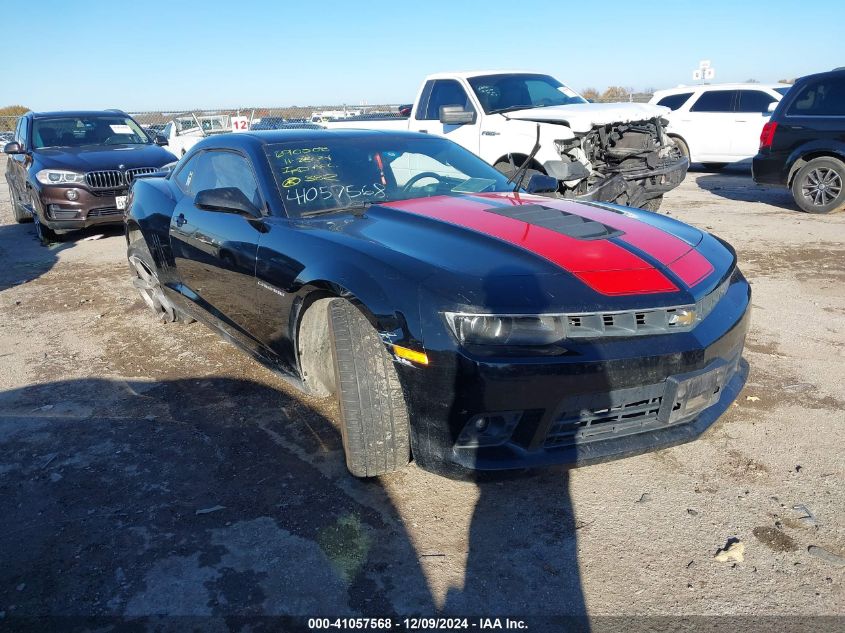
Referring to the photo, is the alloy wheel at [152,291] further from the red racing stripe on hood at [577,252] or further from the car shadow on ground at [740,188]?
the car shadow on ground at [740,188]

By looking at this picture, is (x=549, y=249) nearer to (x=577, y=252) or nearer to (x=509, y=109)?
(x=577, y=252)

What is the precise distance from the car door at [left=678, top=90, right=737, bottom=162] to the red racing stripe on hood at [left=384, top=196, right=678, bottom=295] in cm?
1132

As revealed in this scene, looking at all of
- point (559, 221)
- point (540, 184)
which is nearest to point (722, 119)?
point (540, 184)

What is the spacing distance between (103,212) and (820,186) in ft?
31.6

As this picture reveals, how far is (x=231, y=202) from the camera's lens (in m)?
3.20

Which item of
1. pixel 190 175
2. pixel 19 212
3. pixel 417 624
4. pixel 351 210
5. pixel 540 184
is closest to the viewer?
pixel 417 624

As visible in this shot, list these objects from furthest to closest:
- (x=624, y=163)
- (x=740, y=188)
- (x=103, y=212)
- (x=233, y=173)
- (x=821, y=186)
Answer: (x=740, y=188) → (x=821, y=186) → (x=103, y=212) → (x=624, y=163) → (x=233, y=173)

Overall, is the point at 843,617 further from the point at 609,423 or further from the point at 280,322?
the point at 280,322

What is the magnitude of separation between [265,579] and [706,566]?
60.4 inches

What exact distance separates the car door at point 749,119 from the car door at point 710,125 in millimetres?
118

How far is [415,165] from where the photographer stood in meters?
3.71

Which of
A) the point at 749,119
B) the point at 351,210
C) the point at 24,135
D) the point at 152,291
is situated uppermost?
the point at 749,119

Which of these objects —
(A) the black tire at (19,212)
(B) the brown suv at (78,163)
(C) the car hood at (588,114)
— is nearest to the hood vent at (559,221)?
(C) the car hood at (588,114)

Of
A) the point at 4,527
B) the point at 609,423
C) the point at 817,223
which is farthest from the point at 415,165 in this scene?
the point at 817,223
